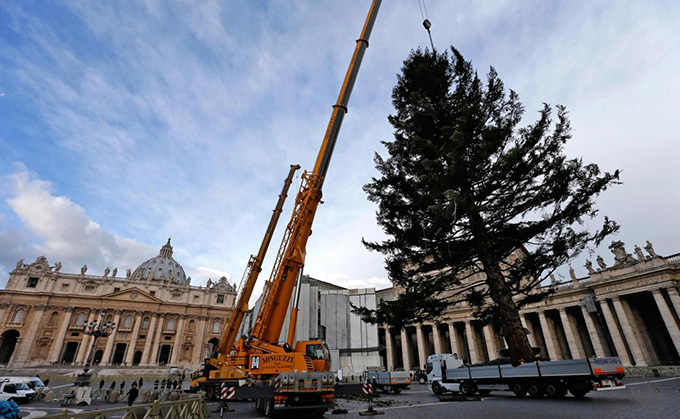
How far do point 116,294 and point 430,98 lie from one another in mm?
83081

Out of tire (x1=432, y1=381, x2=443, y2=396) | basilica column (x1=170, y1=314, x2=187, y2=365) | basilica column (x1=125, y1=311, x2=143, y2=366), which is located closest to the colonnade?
tire (x1=432, y1=381, x2=443, y2=396)

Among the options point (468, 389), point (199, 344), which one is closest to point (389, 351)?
point (468, 389)

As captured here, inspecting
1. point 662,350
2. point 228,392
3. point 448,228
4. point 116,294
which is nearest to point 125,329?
point 116,294

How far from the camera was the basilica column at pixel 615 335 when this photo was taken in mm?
31219

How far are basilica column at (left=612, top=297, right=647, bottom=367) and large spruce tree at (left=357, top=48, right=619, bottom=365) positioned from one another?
29.0m

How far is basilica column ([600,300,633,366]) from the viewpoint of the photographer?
31219 mm

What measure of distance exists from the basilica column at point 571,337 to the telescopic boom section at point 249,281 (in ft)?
119

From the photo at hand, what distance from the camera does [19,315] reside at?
6456cm

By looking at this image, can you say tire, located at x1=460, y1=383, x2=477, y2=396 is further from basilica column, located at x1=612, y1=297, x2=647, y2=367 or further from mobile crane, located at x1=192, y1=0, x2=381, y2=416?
basilica column, located at x1=612, y1=297, x2=647, y2=367

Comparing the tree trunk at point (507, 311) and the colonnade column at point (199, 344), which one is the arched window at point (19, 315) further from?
the tree trunk at point (507, 311)

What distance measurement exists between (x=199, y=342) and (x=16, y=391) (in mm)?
64188

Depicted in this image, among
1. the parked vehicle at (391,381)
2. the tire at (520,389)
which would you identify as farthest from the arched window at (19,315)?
the tire at (520,389)

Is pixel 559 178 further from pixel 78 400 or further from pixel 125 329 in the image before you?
pixel 125 329

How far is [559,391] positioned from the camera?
10.6 m
